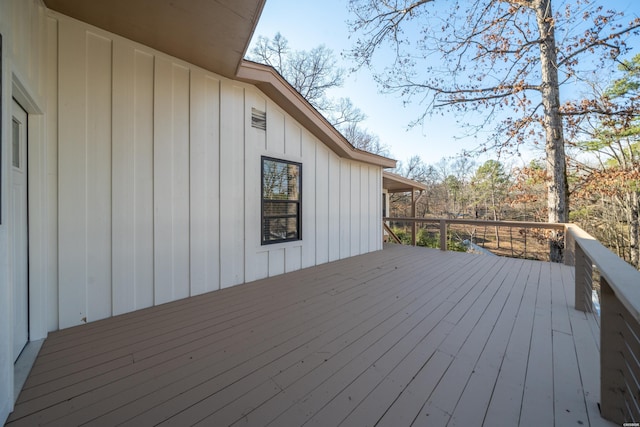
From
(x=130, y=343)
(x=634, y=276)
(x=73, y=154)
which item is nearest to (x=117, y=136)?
(x=73, y=154)

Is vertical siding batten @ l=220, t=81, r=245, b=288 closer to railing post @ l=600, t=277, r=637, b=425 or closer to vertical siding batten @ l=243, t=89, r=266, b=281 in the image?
vertical siding batten @ l=243, t=89, r=266, b=281

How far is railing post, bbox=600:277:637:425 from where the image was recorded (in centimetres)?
131

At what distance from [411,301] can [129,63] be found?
4.06 meters

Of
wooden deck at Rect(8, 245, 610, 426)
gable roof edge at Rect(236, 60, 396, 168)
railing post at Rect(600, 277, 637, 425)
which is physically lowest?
wooden deck at Rect(8, 245, 610, 426)

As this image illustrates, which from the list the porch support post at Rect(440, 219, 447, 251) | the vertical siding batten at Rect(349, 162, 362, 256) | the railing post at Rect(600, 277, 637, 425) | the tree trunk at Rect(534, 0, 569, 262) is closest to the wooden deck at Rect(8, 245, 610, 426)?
the railing post at Rect(600, 277, 637, 425)

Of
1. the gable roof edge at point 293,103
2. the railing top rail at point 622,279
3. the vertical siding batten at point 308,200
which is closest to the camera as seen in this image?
the railing top rail at point 622,279

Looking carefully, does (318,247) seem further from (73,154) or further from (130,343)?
(73,154)

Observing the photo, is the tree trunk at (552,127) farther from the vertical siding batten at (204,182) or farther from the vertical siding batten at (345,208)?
the vertical siding batten at (204,182)

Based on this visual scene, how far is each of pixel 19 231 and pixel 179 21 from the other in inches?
88.2

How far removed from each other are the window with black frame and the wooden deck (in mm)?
1202

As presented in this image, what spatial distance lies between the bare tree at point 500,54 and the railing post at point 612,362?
6.32 metres

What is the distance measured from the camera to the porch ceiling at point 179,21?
2234mm

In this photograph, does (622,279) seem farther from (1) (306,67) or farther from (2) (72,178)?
(1) (306,67)

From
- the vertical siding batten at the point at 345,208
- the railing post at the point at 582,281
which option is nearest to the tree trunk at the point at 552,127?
the railing post at the point at 582,281
